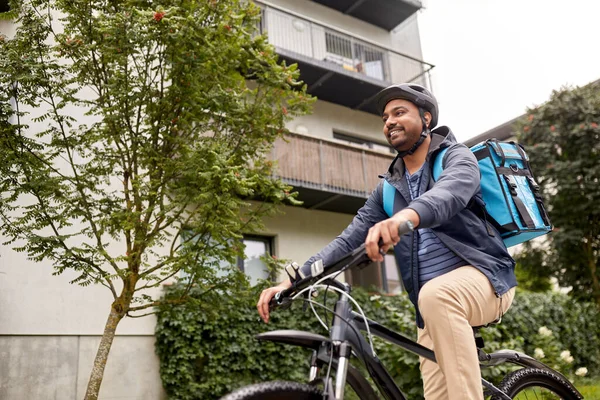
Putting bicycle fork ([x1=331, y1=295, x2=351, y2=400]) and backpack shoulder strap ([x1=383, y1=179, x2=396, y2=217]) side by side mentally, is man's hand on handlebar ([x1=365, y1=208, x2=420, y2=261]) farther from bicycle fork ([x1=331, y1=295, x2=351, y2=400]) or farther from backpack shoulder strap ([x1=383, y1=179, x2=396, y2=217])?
backpack shoulder strap ([x1=383, y1=179, x2=396, y2=217])

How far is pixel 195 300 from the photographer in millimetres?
6246

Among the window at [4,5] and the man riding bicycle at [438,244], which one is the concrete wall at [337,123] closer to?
the window at [4,5]

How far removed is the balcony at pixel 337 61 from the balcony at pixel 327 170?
2.14 metres

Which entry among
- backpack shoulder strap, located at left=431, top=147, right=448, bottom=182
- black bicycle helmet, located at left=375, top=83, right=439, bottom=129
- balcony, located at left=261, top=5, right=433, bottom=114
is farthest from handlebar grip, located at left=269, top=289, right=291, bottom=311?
balcony, located at left=261, top=5, right=433, bottom=114

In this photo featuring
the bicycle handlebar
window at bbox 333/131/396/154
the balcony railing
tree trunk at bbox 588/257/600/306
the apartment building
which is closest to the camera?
the bicycle handlebar

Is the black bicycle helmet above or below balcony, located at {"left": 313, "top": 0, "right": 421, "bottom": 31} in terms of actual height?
below

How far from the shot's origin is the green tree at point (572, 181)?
1157 centimetres

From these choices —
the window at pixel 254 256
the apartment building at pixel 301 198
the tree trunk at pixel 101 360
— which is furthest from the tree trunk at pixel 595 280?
the tree trunk at pixel 101 360

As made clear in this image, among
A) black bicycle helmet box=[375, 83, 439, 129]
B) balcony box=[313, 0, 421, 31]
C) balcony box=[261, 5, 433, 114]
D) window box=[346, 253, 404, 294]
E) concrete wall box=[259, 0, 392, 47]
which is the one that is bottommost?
black bicycle helmet box=[375, 83, 439, 129]

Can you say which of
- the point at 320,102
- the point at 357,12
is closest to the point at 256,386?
the point at 320,102

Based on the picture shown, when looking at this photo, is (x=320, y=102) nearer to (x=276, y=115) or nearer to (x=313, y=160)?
(x=313, y=160)

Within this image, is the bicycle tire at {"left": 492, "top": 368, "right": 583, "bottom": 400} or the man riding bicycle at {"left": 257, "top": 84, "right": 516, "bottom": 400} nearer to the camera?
the man riding bicycle at {"left": 257, "top": 84, "right": 516, "bottom": 400}

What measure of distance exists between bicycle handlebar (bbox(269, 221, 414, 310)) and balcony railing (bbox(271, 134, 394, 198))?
327 inches

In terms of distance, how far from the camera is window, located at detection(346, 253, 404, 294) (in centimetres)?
1256
